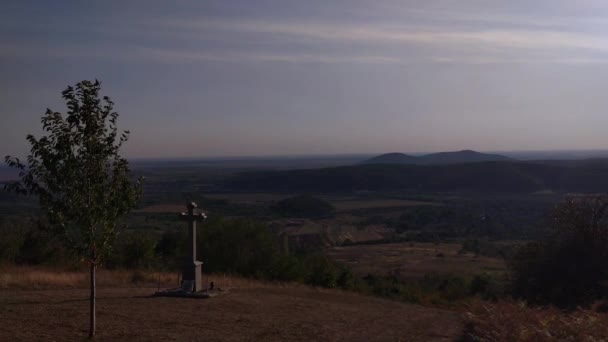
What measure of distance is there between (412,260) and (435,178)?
6342cm

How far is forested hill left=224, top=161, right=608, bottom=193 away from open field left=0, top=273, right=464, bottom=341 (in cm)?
6609

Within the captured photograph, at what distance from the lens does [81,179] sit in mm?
10047

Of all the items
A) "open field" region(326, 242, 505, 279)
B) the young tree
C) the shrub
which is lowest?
"open field" region(326, 242, 505, 279)

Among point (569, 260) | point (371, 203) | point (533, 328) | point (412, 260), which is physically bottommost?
point (412, 260)

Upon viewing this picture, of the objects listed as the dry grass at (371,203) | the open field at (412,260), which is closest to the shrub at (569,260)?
the open field at (412,260)

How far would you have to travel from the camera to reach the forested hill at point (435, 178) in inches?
3344

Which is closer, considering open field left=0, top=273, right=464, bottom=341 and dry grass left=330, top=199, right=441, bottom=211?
open field left=0, top=273, right=464, bottom=341

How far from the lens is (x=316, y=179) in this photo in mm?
110625

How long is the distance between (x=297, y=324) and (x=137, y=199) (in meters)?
4.73

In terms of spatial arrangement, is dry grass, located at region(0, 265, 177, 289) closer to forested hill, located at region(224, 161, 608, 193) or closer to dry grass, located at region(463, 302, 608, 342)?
dry grass, located at region(463, 302, 608, 342)

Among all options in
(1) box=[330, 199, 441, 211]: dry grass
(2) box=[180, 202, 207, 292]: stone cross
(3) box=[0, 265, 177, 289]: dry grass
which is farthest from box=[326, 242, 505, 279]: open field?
(1) box=[330, 199, 441, 211]: dry grass

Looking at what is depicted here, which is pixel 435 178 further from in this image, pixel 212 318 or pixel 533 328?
pixel 533 328

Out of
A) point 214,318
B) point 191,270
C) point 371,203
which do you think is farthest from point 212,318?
point 371,203

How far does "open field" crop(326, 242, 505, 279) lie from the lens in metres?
38.4
